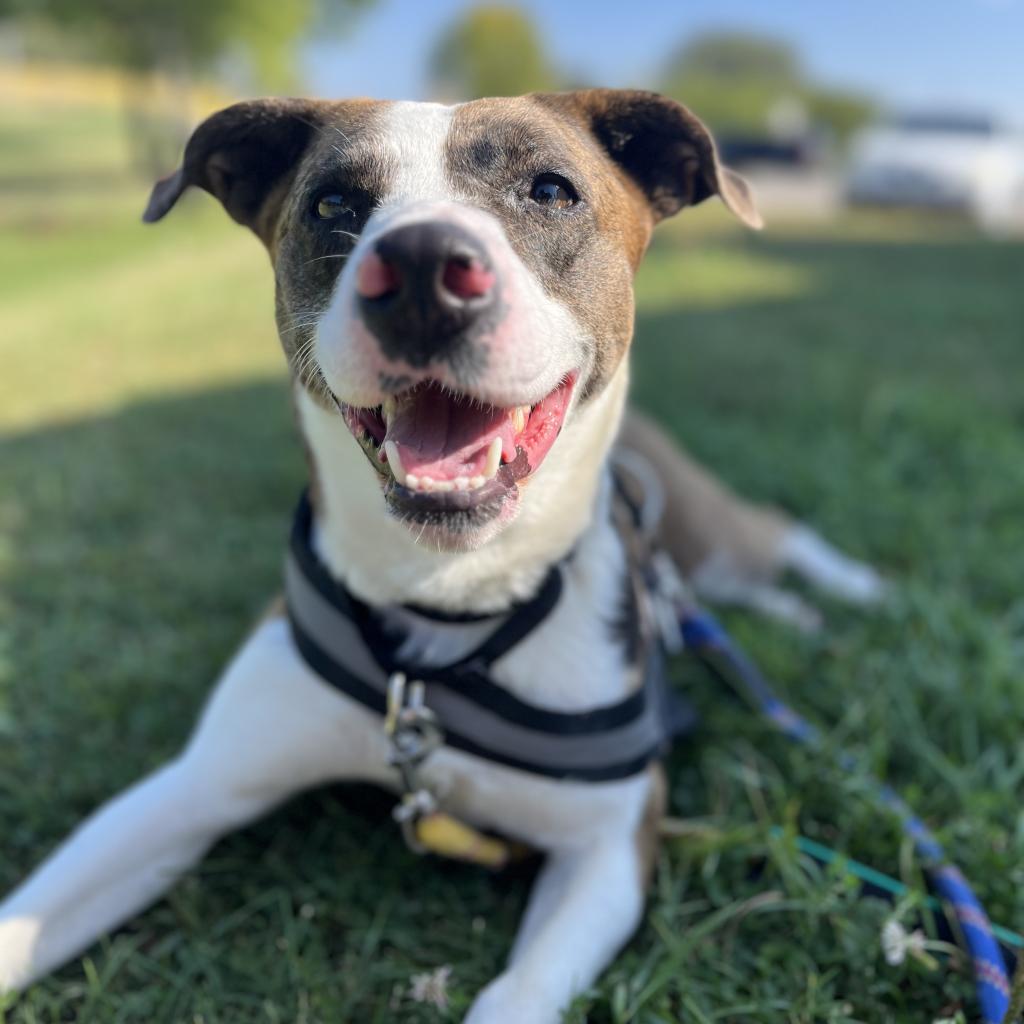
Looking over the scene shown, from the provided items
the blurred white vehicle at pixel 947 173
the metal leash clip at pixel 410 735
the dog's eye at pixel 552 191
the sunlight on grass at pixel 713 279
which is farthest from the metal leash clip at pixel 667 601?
the blurred white vehicle at pixel 947 173

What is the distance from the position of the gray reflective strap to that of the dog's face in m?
0.32

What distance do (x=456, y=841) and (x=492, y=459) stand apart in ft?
2.91

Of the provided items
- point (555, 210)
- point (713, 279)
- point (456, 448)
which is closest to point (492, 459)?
point (456, 448)

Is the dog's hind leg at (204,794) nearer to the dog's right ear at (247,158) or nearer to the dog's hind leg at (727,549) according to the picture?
the dog's right ear at (247,158)

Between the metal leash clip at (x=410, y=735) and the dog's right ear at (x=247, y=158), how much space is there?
3.51ft

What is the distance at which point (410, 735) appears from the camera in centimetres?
202

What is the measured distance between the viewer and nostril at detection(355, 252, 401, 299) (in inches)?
60.0

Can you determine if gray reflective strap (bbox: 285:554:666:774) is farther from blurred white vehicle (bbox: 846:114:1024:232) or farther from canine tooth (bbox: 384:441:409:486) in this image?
blurred white vehicle (bbox: 846:114:1024:232)

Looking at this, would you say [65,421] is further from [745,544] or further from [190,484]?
[745,544]

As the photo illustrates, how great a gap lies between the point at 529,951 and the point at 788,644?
161 cm

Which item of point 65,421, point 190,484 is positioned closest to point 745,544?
point 190,484

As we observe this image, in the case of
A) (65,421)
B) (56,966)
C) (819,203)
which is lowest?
(819,203)

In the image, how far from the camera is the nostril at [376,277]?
1.52m

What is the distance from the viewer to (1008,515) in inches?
160
